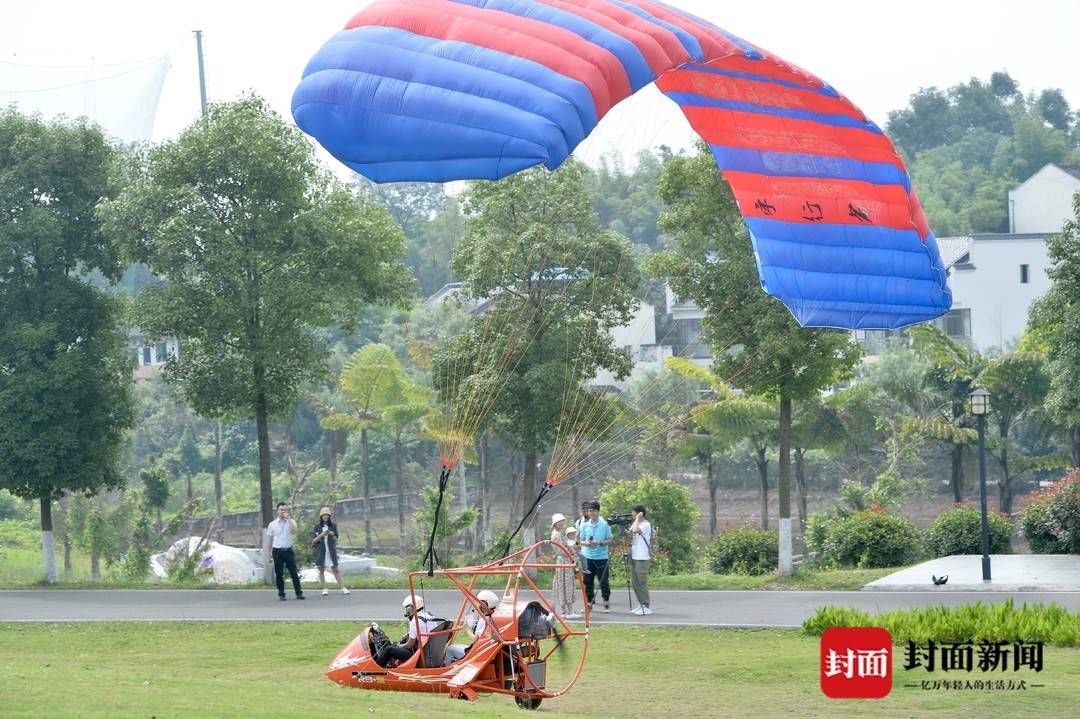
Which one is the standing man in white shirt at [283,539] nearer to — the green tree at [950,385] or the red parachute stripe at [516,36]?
the red parachute stripe at [516,36]

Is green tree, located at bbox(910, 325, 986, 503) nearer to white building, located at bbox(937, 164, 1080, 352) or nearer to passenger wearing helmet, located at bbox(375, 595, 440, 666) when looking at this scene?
white building, located at bbox(937, 164, 1080, 352)

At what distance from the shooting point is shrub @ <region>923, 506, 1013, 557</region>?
25719mm

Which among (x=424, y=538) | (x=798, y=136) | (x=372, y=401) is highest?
(x=798, y=136)

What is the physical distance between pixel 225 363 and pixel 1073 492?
1468 centimetres

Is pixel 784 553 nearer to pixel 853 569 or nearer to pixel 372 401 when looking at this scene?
pixel 853 569

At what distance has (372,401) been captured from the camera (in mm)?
41312

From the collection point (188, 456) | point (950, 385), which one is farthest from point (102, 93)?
point (950, 385)

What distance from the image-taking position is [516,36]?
45.2 feet

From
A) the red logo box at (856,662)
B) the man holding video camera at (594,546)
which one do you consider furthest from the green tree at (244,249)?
A: the red logo box at (856,662)

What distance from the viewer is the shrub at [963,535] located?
2572 centimetres

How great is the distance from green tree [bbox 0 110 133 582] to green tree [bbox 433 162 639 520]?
6.58 meters

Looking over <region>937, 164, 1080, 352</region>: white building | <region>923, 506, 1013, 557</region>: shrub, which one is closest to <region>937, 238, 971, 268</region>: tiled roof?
<region>937, 164, 1080, 352</region>: white building

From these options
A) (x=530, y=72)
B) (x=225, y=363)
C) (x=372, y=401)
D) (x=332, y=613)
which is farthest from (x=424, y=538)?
(x=530, y=72)

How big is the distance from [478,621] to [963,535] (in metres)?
14.6
